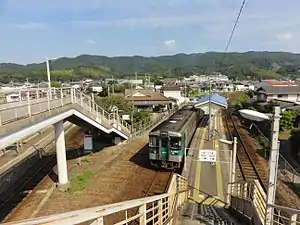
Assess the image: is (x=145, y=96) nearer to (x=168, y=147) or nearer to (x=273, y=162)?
(x=168, y=147)

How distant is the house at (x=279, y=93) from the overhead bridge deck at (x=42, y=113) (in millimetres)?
29000

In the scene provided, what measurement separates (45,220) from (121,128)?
19608 millimetres

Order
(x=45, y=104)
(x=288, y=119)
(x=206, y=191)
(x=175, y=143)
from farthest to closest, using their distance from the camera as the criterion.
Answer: (x=288, y=119) < (x=175, y=143) < (x=206, y=191) < (x=45, y=104)

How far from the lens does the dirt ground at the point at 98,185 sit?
11.3m

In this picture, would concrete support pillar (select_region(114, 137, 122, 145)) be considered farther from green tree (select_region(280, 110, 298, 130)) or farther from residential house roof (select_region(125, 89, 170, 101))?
residential house roof (select_region(125, 89, 170, 101))

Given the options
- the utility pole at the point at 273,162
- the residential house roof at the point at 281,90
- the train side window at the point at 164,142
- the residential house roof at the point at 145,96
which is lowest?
the residential house roof at the point at 145,96

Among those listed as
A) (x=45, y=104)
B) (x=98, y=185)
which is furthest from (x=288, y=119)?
(x=45, y=104)

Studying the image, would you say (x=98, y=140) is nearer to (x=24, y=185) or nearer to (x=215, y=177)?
(x=24, y=185)

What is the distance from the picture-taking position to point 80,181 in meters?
14.3

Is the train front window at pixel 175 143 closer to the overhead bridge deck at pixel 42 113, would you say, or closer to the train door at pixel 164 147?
the train door at pixel 164 147

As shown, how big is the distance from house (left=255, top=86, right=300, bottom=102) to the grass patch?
31638 mm

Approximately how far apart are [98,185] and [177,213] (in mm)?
5755

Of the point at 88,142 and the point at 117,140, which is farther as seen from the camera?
the point at 117,140

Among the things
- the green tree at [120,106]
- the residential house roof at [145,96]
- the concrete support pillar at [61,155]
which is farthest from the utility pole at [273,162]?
the residential house roof at [145,96]
